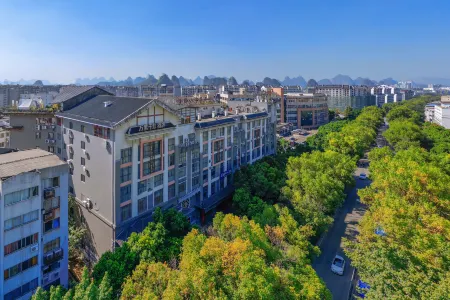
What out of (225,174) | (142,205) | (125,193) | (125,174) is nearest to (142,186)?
(142,205)

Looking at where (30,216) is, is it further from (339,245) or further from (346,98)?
(346,98)

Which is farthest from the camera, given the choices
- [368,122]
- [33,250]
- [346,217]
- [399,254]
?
[368,122]

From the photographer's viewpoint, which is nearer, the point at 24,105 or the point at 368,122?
the point at 24,105

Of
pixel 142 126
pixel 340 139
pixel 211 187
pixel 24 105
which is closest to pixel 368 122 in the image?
pixel 340 139

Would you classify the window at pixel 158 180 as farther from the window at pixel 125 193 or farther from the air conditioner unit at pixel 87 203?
the air conditioner unit at pixel 87 203

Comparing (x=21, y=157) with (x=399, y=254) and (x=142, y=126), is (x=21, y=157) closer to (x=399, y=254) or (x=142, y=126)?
(x=142, y=126)

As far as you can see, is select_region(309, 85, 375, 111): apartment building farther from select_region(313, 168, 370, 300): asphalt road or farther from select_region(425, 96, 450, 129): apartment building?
select_region(313, 168, 370, 300): asphalt road

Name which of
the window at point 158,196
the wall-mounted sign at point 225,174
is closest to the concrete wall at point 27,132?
the window at point 158,196
